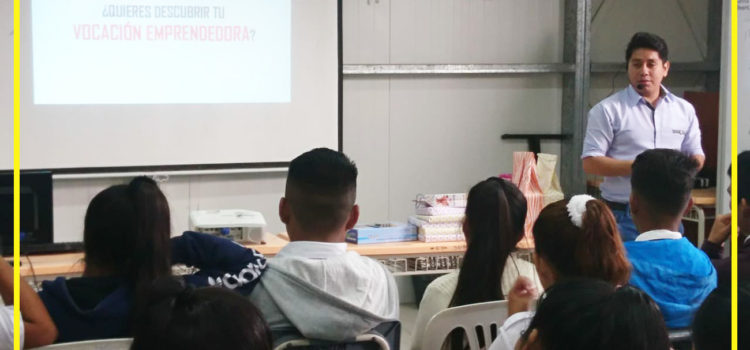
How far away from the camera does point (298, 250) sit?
195 centimetres

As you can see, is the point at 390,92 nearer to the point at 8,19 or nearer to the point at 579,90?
the point at 579,90

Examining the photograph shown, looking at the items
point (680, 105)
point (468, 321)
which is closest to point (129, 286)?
point (468, 321)

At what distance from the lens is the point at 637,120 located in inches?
141

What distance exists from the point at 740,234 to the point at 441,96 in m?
2.90

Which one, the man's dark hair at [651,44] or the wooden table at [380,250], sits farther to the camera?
the man's dark hair at [651,44]

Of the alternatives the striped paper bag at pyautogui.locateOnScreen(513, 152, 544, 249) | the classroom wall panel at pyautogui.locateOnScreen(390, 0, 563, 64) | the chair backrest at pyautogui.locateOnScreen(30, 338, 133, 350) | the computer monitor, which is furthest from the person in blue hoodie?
the classroom wall panel at pyautogui.locateOnScreen(390, 0, 563, 64)

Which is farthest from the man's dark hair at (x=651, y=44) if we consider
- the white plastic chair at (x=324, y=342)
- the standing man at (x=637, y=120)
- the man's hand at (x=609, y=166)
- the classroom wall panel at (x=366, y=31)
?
the white plastic chair at (x=324, y=342)

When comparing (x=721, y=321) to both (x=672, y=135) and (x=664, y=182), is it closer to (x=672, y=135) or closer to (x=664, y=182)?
(x=664, y=182)

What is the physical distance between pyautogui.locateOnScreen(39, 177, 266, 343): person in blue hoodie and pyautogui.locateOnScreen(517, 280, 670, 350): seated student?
88 centimetres

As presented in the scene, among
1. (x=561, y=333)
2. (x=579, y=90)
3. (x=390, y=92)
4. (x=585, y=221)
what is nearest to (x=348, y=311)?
(x=585, y=221)

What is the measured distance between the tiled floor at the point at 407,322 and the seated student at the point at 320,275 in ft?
7.74

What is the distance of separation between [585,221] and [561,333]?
2.55ft

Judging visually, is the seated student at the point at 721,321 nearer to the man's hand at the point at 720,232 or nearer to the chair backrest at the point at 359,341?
the chair backrest at the point at 359,341

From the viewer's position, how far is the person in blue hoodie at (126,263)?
177cm
